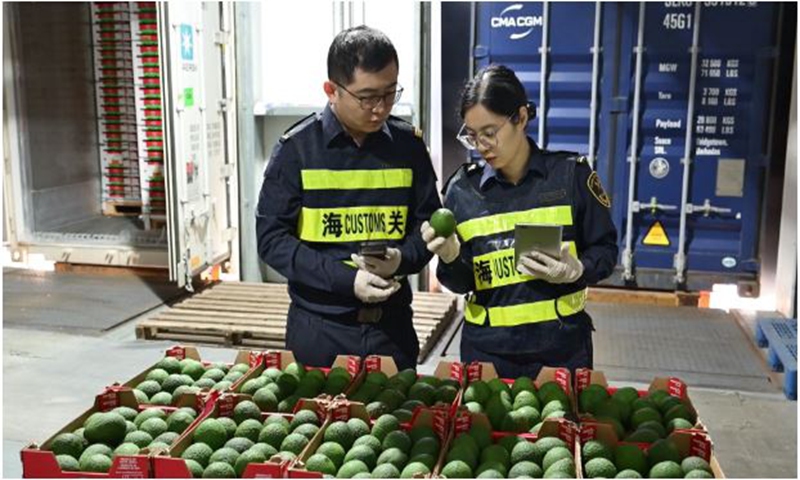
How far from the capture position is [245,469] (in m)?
1.99

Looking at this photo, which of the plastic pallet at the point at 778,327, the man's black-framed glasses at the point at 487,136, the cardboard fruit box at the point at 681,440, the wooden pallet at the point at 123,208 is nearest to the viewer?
the cardboard fruit box at the point at 681,440

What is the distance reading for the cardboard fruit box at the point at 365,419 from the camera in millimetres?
2121

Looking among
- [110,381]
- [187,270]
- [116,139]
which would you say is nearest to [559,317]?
[110,381]

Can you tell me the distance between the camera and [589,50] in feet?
21.9

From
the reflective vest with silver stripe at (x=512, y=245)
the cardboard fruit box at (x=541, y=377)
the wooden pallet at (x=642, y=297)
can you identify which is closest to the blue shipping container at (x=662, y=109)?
the wooden pallet at (x=642, y=297)

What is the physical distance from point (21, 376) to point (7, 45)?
4240mm

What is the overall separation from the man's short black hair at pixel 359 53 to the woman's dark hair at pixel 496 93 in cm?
30

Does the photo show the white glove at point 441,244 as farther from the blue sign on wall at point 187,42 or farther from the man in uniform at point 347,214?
the blue sign on wall at point 187,42

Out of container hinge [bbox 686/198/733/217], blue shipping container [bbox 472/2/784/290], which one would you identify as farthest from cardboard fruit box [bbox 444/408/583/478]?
container hinge [bbox 686/198/733/217]

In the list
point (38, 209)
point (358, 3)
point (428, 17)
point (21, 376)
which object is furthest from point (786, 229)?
point (38, 209)

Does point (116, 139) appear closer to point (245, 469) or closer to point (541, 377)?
point (541, 377)

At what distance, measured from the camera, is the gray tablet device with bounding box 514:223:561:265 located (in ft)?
8.14

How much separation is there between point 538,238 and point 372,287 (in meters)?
0.59

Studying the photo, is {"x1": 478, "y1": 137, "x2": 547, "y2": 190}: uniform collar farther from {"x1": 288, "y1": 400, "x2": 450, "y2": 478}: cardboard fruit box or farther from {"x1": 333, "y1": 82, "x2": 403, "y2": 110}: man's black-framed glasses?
{"x1": 288, "y1": 400, "x2": 450, "y2": 478}: cardboard fruit box
